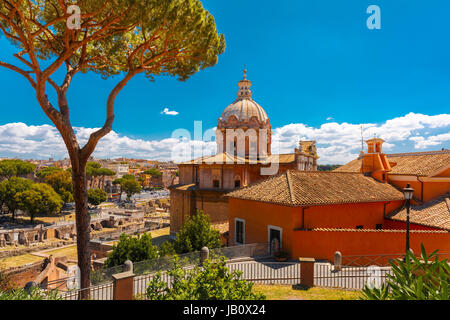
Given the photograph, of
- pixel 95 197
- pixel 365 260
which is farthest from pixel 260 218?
pixel 95 197

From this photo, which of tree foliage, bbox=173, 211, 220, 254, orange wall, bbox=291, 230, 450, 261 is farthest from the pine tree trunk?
orange wall, bbox=291, 230, 450, 261

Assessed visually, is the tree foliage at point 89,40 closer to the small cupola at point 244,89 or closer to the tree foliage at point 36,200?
the small cupola at point 244,89

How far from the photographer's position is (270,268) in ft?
35.6

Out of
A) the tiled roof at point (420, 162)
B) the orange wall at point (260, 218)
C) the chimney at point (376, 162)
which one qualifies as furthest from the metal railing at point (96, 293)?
the tiled roof at point (420, 162)

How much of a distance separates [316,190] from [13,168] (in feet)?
191

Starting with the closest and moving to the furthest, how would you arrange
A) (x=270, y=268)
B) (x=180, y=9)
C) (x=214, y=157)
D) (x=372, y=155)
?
(x=180, y=9) → (x=270, y=268) → (x=372, y=155) → (x=214, y=157)

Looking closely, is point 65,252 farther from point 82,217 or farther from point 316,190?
point 316,190

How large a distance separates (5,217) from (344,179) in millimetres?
47492

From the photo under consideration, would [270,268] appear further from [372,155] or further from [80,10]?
[372,155]

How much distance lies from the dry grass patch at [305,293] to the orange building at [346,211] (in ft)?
11.6

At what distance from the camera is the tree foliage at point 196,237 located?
12.2 metres

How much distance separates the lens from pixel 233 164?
75.6ft

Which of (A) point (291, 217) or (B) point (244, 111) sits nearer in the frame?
(A) point (291, 217)
